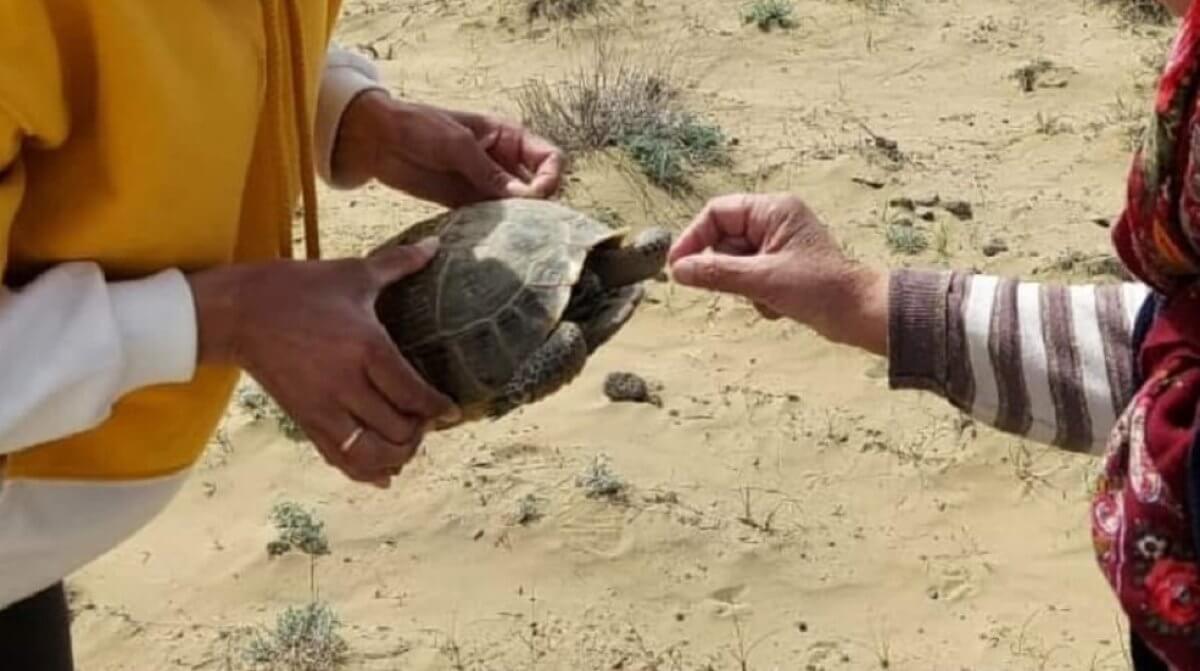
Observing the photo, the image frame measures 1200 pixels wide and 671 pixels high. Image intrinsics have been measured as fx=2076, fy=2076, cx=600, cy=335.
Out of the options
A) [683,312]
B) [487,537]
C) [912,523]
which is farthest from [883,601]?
[683,312]

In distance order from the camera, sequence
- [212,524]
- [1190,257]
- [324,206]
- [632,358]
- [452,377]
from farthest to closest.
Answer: [324,206]
[632,358]
[212,524]
[452,377]
[1190,257]

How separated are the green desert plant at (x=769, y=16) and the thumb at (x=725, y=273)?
4468 millimetres

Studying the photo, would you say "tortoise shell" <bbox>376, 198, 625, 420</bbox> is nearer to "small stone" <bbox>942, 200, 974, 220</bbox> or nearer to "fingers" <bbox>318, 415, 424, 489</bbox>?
"fingers" <bbox>318, 415, 424, 489</bbox>

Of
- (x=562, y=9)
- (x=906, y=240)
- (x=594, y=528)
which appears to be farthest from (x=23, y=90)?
(x=562, y=9)

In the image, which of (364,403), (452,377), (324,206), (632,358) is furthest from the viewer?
(324,206)

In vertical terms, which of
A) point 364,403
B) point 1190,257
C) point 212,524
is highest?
point 1190,257

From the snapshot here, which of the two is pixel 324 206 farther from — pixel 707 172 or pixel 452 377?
pixel 452 377

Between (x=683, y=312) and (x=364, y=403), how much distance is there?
9.79 feet

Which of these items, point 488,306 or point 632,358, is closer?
point 488,306

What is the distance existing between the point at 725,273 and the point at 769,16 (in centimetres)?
454

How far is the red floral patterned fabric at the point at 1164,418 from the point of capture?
188 centimetres

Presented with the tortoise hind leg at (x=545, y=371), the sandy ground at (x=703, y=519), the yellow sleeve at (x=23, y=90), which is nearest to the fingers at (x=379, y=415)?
the yellow sleeve at (x=23, y=90)

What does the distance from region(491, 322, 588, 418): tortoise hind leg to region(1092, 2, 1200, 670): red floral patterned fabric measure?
1050 millimetres

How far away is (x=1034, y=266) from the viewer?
5.41 metres
